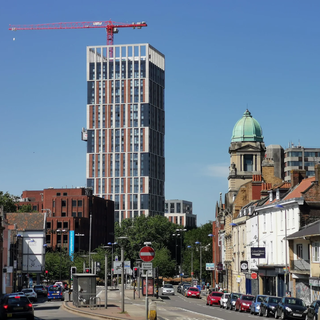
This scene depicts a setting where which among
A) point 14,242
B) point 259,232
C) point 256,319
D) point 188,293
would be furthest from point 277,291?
point 14,242

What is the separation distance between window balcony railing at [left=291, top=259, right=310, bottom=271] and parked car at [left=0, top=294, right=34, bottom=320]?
97.2ft

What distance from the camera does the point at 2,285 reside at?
86.3 metres

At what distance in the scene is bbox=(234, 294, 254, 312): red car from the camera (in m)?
55.0

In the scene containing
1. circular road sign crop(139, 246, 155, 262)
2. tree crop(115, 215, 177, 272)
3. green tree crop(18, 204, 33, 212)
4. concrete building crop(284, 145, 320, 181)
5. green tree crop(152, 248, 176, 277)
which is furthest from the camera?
concrete building crop(284, 145, 320, 181)

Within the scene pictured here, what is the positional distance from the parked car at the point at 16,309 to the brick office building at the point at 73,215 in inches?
4710

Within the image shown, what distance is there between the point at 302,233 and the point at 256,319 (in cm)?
1705

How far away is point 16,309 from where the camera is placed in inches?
1459

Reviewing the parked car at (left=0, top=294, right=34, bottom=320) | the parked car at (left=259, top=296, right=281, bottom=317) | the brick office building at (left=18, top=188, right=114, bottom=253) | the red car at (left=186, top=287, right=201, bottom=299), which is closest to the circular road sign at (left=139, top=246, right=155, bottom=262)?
the parked car at (left=0, top=294, right=34, bottom=320)

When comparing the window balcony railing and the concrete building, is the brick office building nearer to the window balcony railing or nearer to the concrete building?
the concrete building

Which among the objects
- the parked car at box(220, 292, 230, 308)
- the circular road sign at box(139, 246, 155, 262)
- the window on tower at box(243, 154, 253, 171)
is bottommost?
the parked car at box(220, 292, 230, 308)

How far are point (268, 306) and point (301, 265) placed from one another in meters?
14.5

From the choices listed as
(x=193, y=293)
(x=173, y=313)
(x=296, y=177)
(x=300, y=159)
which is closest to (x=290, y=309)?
(x=173, y=313)

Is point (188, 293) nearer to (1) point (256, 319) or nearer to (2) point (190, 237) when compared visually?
(1) point (256, 319)

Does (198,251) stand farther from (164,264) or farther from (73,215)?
(73,215)
